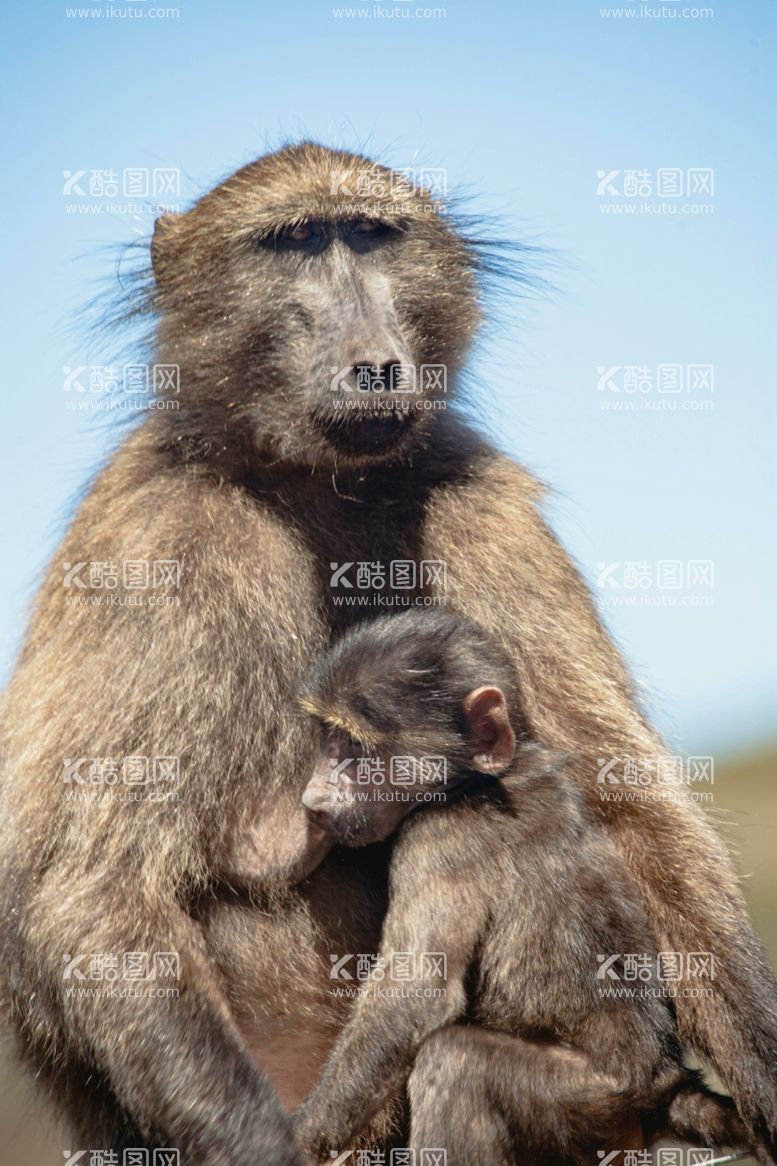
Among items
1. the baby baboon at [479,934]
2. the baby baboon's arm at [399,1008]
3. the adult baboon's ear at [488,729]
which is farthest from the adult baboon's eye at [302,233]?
the baby baboon's arm at [399,1008]

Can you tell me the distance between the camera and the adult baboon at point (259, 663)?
4.88 metres

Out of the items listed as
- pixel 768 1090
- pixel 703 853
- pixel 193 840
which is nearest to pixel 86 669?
pixel 193 840

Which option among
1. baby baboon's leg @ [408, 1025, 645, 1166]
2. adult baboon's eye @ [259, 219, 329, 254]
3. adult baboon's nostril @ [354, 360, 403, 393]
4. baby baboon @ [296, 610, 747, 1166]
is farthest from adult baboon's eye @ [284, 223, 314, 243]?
baby baboon's leg @ [408, 1025, 645, 1166]

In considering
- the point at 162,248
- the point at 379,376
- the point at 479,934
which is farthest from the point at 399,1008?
the point at 162,248

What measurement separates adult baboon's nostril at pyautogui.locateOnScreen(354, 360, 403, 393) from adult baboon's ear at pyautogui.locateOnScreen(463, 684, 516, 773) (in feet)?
3.87

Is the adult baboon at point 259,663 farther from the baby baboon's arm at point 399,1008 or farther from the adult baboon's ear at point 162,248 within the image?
the baby baboon's arm at point 399,1008

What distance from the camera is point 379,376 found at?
5.17 m

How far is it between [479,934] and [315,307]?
2.50 metres

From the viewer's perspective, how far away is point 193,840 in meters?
5.03

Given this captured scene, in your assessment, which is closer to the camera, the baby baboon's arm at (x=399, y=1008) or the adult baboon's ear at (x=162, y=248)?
the baby baboon's arm at (x=399, y=1008)

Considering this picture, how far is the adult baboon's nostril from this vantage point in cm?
516

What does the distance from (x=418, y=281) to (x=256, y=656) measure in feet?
6.02

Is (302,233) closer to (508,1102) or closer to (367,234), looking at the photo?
(367,234)

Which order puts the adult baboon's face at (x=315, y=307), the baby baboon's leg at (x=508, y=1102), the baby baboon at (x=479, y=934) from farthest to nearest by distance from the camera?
the adult baboon's face at (x=315, y=307)
the baby baboon at (x=479, y=934)
the baby baboon's leg at (x=508, y=1102)
